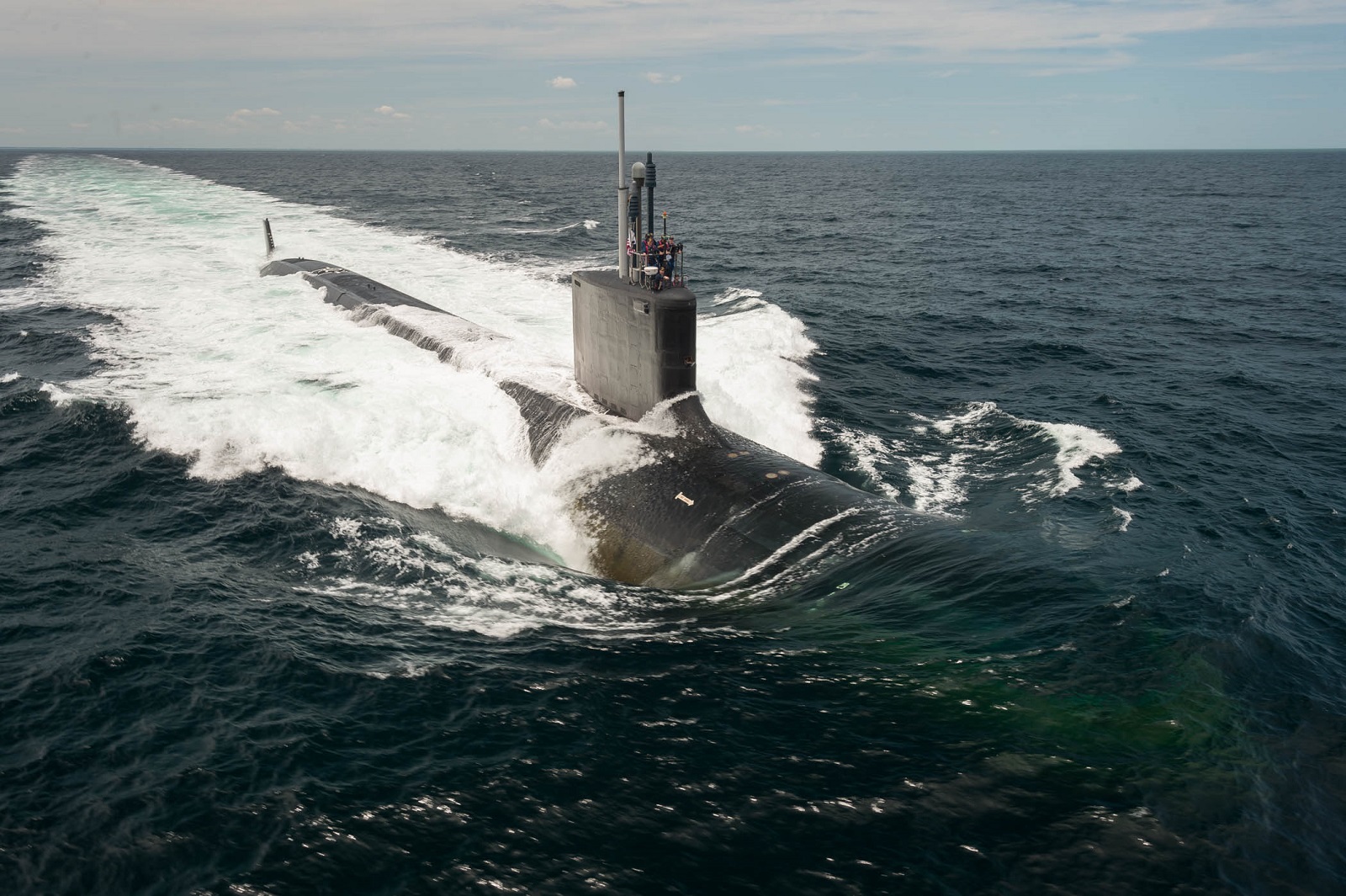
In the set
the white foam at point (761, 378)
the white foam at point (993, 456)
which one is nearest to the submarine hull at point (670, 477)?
the white foam at point (993, 456)

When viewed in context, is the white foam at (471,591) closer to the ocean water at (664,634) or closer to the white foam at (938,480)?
the ocean water at (664,634)

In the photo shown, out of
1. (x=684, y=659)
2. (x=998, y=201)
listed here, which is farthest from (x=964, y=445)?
(x=998, y=201)

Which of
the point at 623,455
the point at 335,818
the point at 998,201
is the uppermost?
the point at 998,201

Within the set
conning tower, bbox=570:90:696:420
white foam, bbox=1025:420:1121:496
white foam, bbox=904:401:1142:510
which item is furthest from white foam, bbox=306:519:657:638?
white foam, bbox=1025:420:1121:496

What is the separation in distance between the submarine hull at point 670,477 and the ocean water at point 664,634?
787 millimetres

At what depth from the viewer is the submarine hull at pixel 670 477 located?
57.9 feet

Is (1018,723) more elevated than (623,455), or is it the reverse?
(623,455)

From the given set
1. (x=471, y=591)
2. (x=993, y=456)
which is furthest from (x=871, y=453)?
(x=471, y=591)

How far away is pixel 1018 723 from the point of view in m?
12.1

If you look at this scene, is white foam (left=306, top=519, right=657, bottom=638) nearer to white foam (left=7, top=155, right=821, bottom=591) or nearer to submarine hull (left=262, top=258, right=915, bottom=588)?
submarine hull (left=262, top=258, right=915, bottom=588)

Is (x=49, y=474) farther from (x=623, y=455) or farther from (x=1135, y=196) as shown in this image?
(x=1135, y=196)

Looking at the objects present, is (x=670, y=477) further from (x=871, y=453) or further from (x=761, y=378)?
(x=761, y=378)

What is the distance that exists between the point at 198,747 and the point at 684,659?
707 cm

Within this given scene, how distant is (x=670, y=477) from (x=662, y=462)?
1.88 feet
